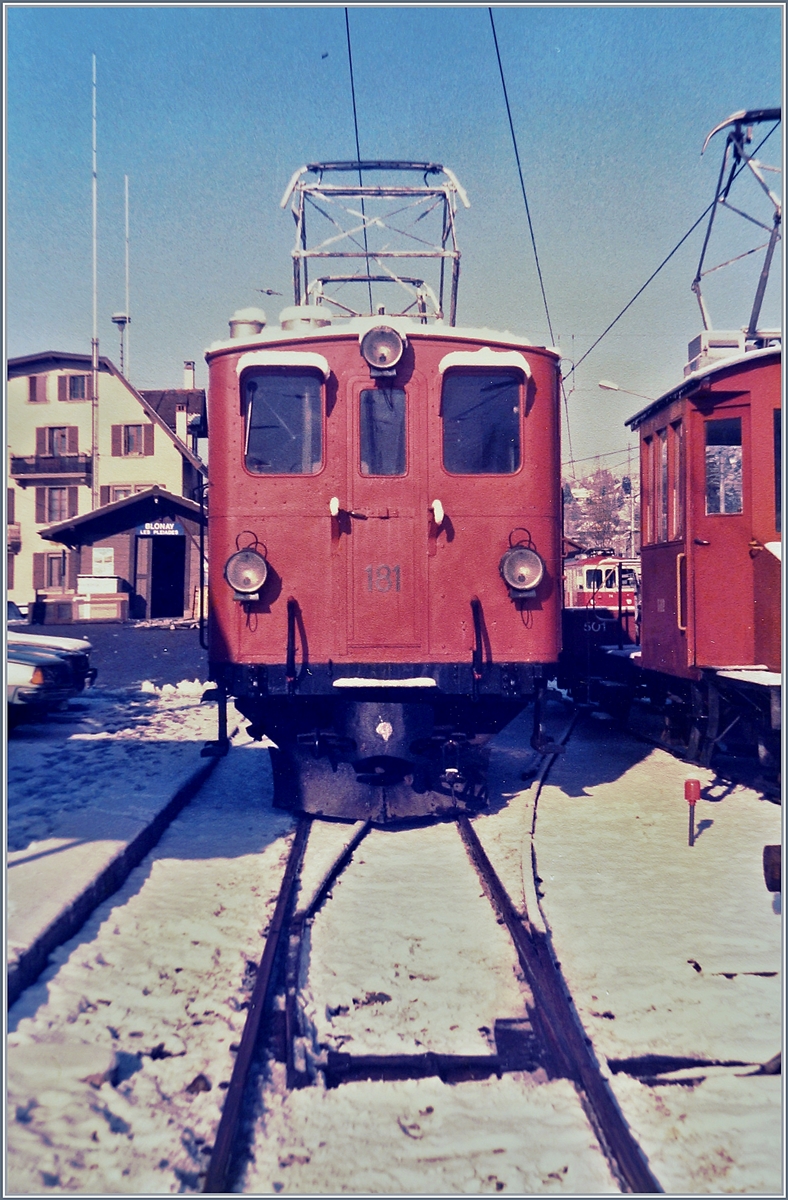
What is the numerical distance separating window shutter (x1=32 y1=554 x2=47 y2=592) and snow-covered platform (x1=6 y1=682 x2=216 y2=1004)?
2138 centimetres

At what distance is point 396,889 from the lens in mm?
5879

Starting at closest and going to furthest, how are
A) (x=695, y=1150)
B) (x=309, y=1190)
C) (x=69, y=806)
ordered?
(x=309, y=1190) < (x=695, y=1150) < (x=69, y=806)

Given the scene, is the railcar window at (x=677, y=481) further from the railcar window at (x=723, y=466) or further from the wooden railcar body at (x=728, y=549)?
the railcar window at (x=723, y=466)

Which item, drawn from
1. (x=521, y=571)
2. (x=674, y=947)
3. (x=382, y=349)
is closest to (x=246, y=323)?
(x=382, y=349)

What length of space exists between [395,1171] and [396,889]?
9.26 ft

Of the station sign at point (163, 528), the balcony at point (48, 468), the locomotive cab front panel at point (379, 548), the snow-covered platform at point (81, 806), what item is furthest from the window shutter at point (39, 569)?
the locomotive cab front panel at point (379, 548)

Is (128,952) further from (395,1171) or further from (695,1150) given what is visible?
(695,1150)

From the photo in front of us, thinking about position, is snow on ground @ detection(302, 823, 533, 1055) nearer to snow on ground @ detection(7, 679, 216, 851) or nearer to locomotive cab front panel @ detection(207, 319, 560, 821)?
locomotive cab front panel @ detection(207, 319, 560, 821)

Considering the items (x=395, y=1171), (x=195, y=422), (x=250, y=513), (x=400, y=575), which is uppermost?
(x=195, y=422)

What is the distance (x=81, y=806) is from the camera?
7336 millimetres

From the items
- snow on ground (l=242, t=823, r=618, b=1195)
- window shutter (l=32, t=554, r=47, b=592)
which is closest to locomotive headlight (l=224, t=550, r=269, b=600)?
snow on ground (l=242, t=823, r=618, b=1195)

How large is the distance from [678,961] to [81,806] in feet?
15.6

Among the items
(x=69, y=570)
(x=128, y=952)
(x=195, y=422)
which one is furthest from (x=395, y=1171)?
(x=69, y=570)

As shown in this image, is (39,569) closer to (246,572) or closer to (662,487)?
(662,487)
